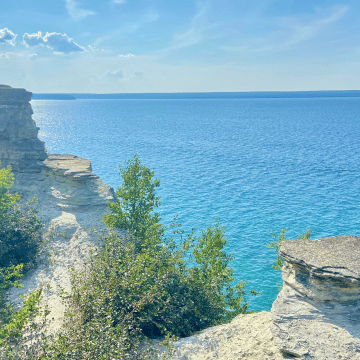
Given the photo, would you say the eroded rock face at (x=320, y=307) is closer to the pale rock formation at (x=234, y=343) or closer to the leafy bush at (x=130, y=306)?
the pale rock formation at (x=234, y=343)

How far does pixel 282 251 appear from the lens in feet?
58.4

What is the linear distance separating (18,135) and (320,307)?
4541 cm

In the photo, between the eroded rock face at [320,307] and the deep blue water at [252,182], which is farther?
the deep blue water at [252,182]

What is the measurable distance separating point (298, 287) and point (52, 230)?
86.1ft

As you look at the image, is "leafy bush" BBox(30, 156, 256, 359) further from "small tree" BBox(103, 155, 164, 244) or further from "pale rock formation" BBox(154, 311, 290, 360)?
"small tree" BBox(103, 155, 164, 244)

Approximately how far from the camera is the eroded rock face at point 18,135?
44812mm

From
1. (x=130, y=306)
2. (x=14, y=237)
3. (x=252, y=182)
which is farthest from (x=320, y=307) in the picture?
(x=252, y=182)

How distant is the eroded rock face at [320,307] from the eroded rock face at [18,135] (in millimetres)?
38036

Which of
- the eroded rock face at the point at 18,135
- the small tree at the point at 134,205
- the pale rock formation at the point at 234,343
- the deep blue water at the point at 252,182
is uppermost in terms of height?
the eroded rock face at the point at 18,135

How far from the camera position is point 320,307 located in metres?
16.5

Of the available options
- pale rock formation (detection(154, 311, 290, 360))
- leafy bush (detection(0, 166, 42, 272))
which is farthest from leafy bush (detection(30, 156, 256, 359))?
leafy bush (detection(0, 166, 42, 272))

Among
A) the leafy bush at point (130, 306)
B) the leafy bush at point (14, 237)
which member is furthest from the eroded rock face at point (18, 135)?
the leafy bush at point (130, 306)

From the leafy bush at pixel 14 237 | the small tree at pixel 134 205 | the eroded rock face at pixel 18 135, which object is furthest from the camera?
the eroded rock face at pixel 18 135

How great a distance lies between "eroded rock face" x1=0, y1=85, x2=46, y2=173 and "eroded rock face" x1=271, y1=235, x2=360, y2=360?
38036 mm
